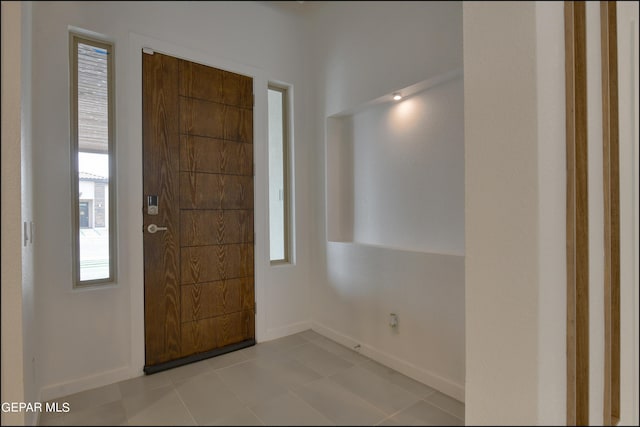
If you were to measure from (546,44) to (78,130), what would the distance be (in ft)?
6.16

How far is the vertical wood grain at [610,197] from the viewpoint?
67 centimetres

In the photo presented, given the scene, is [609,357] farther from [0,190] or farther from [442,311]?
[0,190]

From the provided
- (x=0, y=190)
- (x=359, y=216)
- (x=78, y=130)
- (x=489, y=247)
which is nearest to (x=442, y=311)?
(x=359, y=216)

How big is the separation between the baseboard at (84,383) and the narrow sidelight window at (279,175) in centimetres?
105

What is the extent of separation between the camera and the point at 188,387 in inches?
62.1

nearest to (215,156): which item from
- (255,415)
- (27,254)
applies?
(27,254)

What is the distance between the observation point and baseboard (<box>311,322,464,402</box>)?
4.99 ft

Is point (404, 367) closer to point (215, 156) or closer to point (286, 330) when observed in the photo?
point (286, 330)

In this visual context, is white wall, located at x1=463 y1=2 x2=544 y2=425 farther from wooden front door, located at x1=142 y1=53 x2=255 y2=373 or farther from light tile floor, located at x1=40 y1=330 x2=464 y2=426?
wooden front door, located at x1=142 y1=53 x2=255 y2=373

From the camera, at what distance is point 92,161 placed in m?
1.62

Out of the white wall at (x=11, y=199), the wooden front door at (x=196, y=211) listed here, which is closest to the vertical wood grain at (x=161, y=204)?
the wooden front door at (x=196, y=211)

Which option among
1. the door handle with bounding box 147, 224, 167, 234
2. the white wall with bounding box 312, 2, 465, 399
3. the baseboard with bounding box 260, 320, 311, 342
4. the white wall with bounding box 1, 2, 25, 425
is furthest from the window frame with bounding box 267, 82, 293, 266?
the white wall with bounding box 1, 2, 25, 425

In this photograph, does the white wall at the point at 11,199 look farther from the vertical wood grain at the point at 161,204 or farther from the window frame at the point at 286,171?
the window frame at the point at 286,171

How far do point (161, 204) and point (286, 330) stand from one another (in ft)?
3.83
